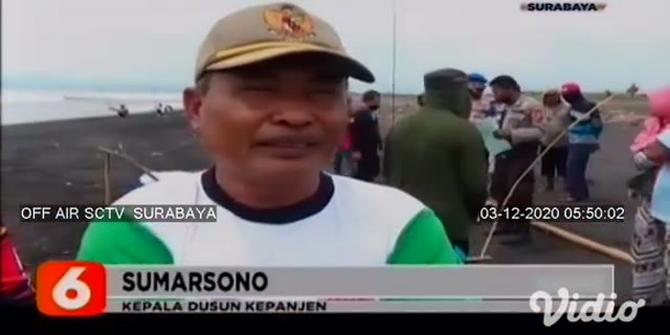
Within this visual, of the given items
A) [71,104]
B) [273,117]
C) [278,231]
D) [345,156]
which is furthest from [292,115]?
[71,104]

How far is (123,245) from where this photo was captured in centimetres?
284

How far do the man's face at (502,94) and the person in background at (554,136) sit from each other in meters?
0.08

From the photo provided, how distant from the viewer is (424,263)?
9.37ft

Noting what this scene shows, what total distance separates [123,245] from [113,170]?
179 mm

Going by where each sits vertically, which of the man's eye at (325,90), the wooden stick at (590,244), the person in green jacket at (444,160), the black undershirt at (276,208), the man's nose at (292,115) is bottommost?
the wooden stick at (590,244)

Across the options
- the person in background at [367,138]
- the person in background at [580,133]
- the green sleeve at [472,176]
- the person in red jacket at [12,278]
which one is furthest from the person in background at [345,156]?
the person in red jacket at [12,278]

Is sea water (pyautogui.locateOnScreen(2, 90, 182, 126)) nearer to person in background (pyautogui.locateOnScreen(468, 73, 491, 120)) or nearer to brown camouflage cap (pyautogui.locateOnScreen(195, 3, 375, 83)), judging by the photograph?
brown camouflage cap (pyautogui.locateOnScreen(195, 3, 375, 83))

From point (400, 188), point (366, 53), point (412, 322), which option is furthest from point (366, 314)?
point (366, 53)

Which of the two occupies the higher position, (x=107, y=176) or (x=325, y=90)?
(x=325, y=90)

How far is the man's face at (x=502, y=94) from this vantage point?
2.80 metres

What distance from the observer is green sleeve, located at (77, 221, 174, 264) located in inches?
111

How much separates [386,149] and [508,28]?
0.39 metres

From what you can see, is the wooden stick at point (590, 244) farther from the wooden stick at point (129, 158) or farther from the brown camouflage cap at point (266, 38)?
the wooden stick at point (129, 158)

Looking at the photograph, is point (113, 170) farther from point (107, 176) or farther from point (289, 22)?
point (289, 22)
